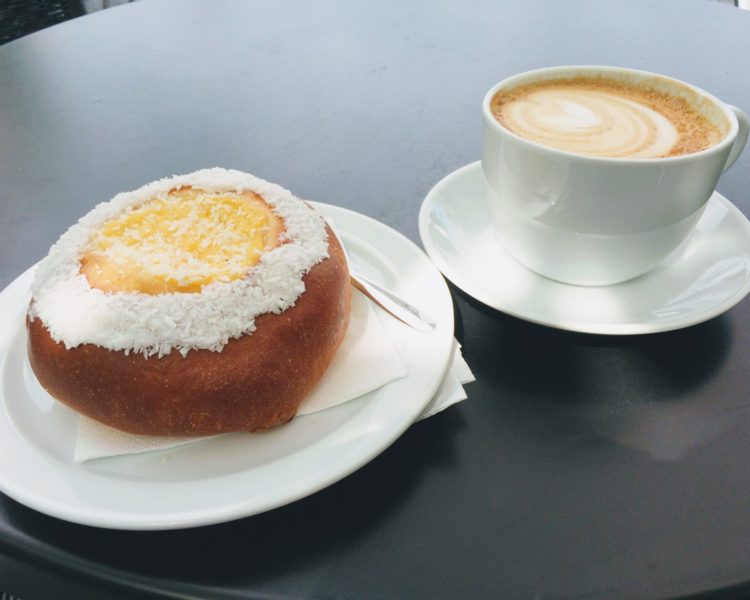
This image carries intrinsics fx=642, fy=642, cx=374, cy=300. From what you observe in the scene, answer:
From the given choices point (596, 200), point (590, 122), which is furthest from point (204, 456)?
point (590, 122)

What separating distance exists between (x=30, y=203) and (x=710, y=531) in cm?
91

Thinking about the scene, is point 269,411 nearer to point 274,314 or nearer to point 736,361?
point 274,314

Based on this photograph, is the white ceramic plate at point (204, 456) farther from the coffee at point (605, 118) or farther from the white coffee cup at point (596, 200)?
the coffee at point (605, 118)

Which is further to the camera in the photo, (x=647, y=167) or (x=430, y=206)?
(x=430, y=206)

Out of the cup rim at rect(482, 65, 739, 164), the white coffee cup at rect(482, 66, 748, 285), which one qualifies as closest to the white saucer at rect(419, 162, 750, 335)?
the white coffee cup at rect(482, 66, 748, 285)

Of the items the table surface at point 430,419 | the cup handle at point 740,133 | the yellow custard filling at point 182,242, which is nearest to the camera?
the table surface at point 430,419

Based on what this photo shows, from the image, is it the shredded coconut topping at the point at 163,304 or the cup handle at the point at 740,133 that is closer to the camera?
the shredded coconut topping at the point at 163,304

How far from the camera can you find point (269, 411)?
21.4 inches

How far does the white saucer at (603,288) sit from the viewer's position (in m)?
0.64

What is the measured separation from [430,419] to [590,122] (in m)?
0.42

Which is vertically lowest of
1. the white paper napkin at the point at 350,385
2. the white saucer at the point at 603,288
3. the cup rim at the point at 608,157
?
the white saucer at the point at 603,288

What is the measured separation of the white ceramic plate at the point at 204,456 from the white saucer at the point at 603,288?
3.7 inches

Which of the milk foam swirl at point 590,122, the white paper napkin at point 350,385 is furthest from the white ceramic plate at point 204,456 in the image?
the milk foam swirl at point 590,122

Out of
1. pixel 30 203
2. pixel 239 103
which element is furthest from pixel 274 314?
pixel 239 103
